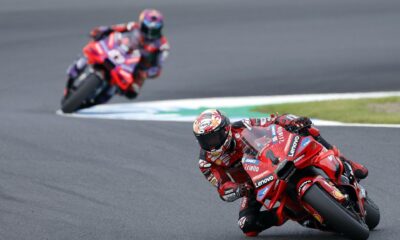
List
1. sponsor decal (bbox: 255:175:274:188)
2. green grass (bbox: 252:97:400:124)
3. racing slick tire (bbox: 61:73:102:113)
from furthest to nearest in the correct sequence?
racing slick tire (bbox: 61:73:102:113), green grass (bbox: 252:97:400:124), sponsor decal (bbox: 255:175:274:188)

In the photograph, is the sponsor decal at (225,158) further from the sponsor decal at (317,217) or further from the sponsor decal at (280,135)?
the sponsor decal at (317,217)

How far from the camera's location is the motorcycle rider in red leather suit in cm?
1716

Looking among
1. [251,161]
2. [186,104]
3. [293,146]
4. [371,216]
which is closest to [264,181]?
[251,161]

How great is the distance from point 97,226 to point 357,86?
10066 millimetres

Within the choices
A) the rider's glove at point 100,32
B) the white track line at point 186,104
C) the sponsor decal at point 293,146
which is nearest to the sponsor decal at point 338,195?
the sponsor decal at point 293,146

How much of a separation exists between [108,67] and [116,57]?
217mm

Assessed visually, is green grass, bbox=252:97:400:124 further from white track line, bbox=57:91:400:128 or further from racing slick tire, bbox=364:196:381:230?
racing slick tire, bbox=364:196:381:230

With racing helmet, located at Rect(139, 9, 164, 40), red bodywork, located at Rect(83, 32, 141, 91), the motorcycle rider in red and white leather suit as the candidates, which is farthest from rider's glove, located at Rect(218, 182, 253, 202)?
racing helmet, located at Rect(139, 9, 164, 40)

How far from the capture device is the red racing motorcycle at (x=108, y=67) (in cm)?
1677

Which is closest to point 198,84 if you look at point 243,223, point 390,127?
point 390,127

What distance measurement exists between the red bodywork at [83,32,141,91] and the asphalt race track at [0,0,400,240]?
1109 mm

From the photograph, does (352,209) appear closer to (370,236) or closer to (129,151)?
(370,236)

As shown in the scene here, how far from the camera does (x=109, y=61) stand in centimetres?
1709

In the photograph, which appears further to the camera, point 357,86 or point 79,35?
point 79,35
